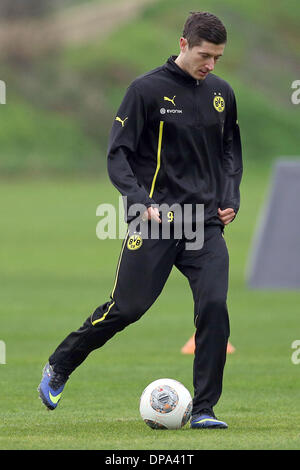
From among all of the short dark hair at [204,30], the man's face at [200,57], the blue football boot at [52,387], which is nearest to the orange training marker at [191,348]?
the blue football boot at [52,387]

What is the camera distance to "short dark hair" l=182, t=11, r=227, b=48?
24.9 feet

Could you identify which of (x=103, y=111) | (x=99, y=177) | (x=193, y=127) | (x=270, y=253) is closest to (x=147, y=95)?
(x=193, y=127)

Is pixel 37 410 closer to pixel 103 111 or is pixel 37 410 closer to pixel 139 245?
pixel 139 245

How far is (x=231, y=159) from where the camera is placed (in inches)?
320

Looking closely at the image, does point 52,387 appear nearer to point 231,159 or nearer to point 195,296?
point 195,296

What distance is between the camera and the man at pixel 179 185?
7680 mm

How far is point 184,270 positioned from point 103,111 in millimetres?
53201

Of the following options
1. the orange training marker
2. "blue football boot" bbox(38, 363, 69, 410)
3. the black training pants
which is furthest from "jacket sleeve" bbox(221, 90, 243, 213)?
the orange training marker

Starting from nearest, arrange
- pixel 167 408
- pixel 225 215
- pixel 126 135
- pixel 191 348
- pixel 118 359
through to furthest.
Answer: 1. pixel 167 408
2. pixel 126 135
3. pixel 225 215
4. pixel 118 359
5. pixel 191 348

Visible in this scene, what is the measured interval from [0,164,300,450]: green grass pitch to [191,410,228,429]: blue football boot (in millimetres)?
71

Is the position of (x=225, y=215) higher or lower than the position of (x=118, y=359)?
higher

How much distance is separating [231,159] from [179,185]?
529mm

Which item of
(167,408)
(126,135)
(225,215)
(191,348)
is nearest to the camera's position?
(167,408)

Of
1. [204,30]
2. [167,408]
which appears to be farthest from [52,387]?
[204,30]
